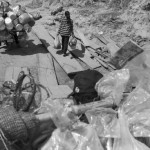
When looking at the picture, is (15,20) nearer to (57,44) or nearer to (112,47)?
(57,44)

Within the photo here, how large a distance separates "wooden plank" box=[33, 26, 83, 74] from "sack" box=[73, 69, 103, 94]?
2085mm

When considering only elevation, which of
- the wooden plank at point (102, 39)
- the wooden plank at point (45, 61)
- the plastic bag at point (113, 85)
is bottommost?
the wooden plank at point (45, 61)

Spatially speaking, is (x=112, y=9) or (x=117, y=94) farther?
(x=112, y=9)

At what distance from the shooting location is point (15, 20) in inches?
278

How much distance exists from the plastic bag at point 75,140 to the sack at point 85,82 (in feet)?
3.30

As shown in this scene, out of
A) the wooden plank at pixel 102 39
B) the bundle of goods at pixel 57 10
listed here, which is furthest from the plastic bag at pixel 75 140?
the bundle of goods at pixel 57 10

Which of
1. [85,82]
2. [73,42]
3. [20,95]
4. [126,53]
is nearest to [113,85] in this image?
[85,82]

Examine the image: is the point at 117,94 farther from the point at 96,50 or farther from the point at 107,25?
the point at 107,25

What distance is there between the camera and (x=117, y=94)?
369cm

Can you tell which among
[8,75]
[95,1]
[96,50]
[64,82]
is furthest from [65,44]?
[95,1]

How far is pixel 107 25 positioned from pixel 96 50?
179 cm

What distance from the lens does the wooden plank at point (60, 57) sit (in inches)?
256

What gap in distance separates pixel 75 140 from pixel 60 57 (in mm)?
4224

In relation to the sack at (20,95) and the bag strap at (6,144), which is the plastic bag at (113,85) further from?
the bag strap at (6,144)
